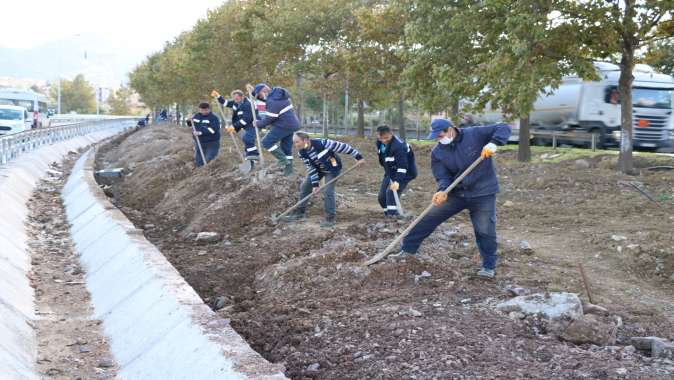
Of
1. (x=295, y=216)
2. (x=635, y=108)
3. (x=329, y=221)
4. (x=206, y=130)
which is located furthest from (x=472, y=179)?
(x=635, y=108)

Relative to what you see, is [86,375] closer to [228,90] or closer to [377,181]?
[377,181]

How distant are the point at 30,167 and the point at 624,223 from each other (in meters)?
14.1

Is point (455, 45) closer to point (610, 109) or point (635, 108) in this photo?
point (635, 108)

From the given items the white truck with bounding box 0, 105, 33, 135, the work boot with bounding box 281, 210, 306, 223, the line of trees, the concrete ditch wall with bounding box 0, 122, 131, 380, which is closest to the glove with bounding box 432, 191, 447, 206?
the concrete ditch wall with bounding box 0, 122, 131, 380

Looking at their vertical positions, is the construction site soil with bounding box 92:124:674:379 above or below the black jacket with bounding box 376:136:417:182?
below

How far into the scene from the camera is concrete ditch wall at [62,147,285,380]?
5031 mm

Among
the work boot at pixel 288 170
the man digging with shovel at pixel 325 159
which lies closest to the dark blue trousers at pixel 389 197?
the man digging with shovel at pixel 325 159

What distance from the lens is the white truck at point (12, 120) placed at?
95.3ft

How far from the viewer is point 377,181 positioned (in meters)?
15.2

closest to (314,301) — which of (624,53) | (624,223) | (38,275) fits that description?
(38,275)

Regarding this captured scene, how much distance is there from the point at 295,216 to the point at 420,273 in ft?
13.4

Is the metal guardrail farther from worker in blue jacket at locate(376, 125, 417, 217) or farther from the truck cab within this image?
the truck cab

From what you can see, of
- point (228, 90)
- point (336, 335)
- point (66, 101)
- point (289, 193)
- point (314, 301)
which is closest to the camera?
point (336, 335)

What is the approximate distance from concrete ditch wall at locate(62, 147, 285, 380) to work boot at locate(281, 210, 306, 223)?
6.99 ft
